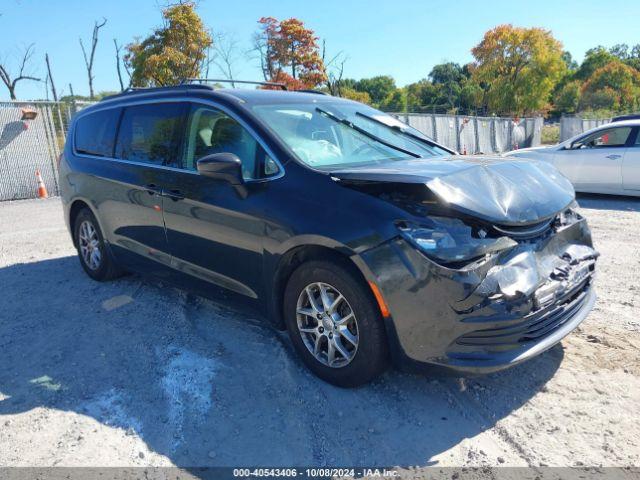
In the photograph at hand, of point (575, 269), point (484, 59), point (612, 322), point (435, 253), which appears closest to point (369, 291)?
point (435, 253)

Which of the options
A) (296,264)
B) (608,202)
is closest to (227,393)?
(296,264)

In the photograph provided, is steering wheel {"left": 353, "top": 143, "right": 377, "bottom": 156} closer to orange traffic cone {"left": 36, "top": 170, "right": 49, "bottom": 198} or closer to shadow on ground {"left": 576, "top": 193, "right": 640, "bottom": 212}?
shadow on ground {"left": 576, "top": 193, "right": 640, "bottom": 212}

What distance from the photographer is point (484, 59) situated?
45219 millimetres

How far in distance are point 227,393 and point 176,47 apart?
2456cm

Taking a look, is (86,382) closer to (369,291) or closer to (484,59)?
(369,291)

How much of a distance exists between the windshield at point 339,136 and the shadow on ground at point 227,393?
1447 millimetres

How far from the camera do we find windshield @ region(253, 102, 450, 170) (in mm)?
3395

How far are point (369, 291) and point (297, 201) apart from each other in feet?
2.38

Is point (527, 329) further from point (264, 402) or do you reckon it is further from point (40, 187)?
point (40, 187)

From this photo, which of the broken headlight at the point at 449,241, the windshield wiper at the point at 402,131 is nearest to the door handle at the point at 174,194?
the windshield wiper at the point at 402,131

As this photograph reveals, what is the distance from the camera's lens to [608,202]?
30.8 ft

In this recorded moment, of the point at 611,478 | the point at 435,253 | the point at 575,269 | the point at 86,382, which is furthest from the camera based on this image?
the point at 86,382

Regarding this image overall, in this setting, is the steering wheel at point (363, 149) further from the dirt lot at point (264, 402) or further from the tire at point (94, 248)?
the tire at point (94, 248)

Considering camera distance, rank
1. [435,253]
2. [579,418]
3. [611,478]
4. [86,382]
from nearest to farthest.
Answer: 1. [611,478]
2. [435,253]
3. [579,418]
4. [86,382]
